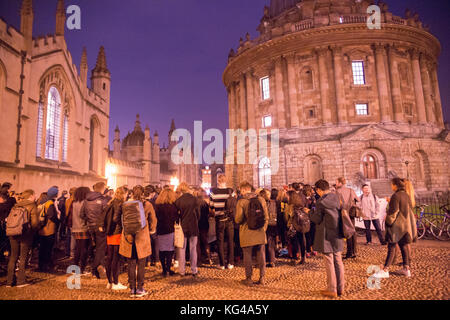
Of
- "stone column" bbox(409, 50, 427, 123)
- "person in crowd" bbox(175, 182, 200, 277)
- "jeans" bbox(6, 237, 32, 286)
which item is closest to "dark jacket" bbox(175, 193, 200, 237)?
"person in crowd" bbox(175, 182, 200, 277)

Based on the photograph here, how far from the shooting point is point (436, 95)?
106 feet

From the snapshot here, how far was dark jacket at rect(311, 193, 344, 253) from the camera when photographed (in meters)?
4.92

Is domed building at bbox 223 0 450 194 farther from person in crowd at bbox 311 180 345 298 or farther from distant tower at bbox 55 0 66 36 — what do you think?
person in crowd at bbox 311 180 345 298

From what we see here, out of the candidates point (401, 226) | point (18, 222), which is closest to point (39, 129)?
point (18, 222)

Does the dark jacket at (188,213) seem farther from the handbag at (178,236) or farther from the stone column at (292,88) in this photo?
the stone column at (292,88)

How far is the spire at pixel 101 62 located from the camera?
2975cm

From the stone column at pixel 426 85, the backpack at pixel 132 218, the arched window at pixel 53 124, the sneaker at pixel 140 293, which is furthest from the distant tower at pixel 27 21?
the stone column at pixel 426 85

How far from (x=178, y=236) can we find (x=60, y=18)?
22616 mm

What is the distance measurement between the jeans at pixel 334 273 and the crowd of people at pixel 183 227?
18 mm

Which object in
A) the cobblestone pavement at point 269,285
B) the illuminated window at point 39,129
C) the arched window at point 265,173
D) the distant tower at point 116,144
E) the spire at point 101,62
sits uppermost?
the spire at point 101,62

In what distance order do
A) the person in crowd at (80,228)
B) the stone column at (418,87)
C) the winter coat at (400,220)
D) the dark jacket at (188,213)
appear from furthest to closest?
the stone column at (418,87), the person in crowd at (80,228), the dark jacket at (188,213), the winter coat at (400,220)

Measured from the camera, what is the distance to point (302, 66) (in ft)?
96.4

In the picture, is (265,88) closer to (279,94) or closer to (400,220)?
(279,94)
